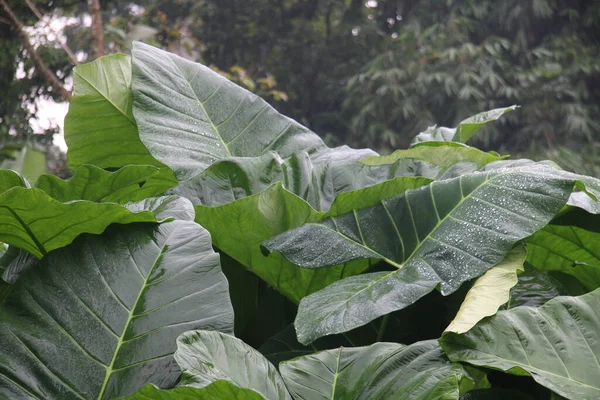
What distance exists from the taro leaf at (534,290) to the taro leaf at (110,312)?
0.22m

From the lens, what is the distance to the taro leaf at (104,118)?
73cm

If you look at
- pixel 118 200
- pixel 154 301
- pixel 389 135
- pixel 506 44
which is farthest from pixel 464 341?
pixel 506 44

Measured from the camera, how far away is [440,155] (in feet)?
2.18

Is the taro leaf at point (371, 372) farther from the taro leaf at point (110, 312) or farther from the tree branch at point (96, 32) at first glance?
the tree branch at point (96, 32)

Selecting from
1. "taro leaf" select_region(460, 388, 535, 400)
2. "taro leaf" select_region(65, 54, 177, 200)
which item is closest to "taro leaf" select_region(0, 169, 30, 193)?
"taro leaf" select_region(65, 54, 177, 200)

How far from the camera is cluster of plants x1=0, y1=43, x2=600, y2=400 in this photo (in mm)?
420

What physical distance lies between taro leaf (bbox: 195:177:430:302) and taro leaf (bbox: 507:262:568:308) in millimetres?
107

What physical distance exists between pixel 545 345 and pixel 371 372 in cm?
11

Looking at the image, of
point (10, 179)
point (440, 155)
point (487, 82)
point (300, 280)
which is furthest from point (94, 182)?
point (487, 82)

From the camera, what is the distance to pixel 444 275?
47 cm

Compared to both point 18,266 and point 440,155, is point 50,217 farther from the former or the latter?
point 440,155

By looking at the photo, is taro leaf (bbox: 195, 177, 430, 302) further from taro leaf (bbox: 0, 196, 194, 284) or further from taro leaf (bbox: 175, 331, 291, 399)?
taro leaf (bbox: 175, 331, 291, 399)

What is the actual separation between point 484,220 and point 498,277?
0.15 feet

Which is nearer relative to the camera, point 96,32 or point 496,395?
point 496,395
